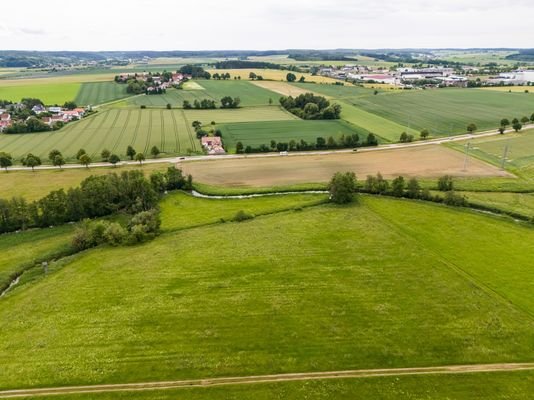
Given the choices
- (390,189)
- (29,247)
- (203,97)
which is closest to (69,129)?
(203,97)

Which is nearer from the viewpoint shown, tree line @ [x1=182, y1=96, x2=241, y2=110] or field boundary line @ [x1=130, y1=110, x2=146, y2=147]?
field boundary line @ [x1=130, y1=110, x2=146, y2=147]

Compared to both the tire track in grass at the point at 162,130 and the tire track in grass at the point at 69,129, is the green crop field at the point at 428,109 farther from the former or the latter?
the tire track in grass at the point at 69,129

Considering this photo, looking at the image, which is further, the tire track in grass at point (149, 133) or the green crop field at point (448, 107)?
the green crop field at point (448, 107)

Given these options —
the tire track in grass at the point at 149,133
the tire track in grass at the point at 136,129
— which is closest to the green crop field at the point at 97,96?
the tire track in grass at the point at 136,129

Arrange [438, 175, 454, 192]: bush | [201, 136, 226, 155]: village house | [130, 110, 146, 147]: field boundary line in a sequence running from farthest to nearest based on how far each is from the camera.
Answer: [130, 110, 146, 147]: field boundary line → [201, 136, 226, 155]: village house → [438, 175, 454, 192]: bush

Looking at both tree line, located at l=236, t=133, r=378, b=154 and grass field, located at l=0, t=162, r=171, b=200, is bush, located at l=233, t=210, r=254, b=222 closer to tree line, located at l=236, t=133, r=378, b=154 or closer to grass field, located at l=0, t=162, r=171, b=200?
grass field, located at l=0, t=162, r=171, b=200

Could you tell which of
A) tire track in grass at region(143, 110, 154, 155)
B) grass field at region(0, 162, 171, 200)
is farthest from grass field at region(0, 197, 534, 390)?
tire track in grass at region(143, 110, 154, 155)

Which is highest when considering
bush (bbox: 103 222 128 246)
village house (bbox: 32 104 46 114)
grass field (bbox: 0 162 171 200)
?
village house (bbox: 32 104 46 114)
